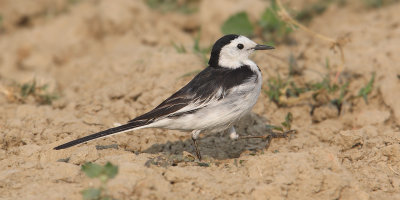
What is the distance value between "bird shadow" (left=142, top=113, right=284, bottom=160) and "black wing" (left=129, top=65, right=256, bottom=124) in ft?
2.13

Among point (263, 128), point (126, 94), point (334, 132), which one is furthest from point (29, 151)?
point (334, 132)

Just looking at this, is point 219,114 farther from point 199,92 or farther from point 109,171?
point 109,171

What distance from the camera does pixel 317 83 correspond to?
712cm

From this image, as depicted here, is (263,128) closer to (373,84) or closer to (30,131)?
(373,84)

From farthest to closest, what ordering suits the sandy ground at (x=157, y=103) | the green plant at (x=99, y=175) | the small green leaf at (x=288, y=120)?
the small green leaf at (x=288, y=120), the sandy ground at (x=157, y=103), the green plant at (x=99, y=175)

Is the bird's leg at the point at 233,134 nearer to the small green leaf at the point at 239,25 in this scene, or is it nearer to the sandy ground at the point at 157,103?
the sandy ground at the point at 157,103

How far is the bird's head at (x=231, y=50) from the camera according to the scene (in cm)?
617

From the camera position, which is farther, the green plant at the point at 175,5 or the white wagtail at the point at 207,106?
the green plant at the point at 175,5

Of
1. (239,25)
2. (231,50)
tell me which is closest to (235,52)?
(231,50)

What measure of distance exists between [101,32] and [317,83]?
4.53 metres

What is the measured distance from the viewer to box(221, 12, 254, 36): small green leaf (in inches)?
324

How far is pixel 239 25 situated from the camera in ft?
27.2

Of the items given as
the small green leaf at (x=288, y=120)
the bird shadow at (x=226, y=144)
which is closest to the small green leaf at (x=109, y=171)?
the bird shadow at (x=226, y=144)

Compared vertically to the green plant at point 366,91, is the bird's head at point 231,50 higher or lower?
higher
